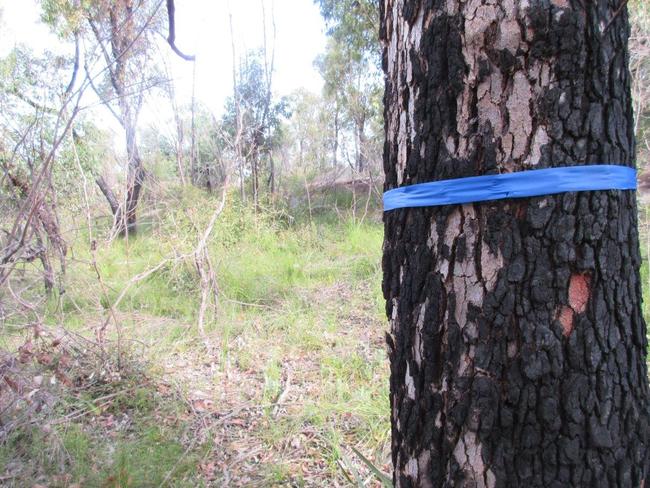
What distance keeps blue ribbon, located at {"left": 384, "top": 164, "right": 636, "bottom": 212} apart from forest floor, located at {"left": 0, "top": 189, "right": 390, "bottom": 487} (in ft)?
3.41

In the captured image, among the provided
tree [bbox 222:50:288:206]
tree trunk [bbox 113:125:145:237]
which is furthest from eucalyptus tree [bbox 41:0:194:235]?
tree [bbox 222:50:288:206]

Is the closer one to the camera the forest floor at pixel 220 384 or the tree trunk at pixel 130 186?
the forest floor at pixel 220 384

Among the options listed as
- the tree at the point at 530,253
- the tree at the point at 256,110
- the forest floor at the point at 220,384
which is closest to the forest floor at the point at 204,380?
the forest floor at the point at 220,384

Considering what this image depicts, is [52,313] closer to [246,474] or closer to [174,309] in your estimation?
[174,309]

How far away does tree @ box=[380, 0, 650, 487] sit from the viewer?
738 mm

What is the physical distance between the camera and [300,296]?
4156mm

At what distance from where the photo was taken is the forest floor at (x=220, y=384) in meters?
2.02

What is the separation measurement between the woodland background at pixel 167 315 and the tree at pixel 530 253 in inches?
24.1

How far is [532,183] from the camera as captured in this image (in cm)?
73

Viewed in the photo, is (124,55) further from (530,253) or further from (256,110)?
(256,110)

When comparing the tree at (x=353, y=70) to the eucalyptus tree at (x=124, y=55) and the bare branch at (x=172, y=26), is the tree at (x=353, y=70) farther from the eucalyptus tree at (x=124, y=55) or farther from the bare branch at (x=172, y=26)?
the bare branch at (x=172, y=26)

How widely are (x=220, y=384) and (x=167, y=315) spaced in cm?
135

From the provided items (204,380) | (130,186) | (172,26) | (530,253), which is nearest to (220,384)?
(204,380)

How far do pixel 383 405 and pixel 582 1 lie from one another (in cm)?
203
